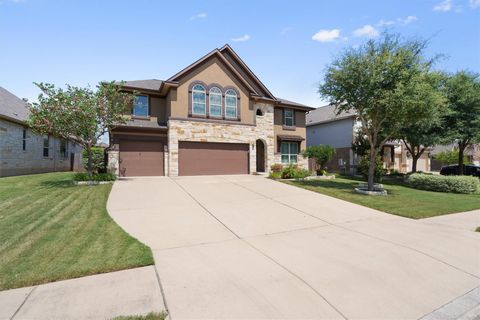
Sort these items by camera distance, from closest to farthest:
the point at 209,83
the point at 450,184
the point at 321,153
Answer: the point at 450,184, the point at 209,83, the point at 321,153

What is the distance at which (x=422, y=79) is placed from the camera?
1305 centimetres

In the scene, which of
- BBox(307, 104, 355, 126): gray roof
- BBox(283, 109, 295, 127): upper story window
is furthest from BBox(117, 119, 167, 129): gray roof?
BBox(307, 104, 355, 126): gray roof

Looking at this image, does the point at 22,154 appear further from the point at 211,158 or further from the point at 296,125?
the point at 296,125

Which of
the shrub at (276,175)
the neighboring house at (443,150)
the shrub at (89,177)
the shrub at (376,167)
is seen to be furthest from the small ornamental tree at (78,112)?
the neighboring house at (443,150)

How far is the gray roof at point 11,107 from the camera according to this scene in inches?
685

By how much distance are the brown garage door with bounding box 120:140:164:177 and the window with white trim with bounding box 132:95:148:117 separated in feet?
7.97

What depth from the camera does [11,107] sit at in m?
19.1

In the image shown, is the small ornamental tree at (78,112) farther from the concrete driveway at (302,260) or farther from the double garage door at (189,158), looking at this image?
the concrete driveway at (302,260)

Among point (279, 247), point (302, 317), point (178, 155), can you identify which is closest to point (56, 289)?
point (302, 317)

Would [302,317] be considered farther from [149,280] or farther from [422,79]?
[422,79]

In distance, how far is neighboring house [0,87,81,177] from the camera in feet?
56.2

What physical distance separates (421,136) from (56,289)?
77.3 feet

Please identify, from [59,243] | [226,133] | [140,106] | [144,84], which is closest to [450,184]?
[226,133]

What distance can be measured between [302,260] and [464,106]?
72.5 ft
